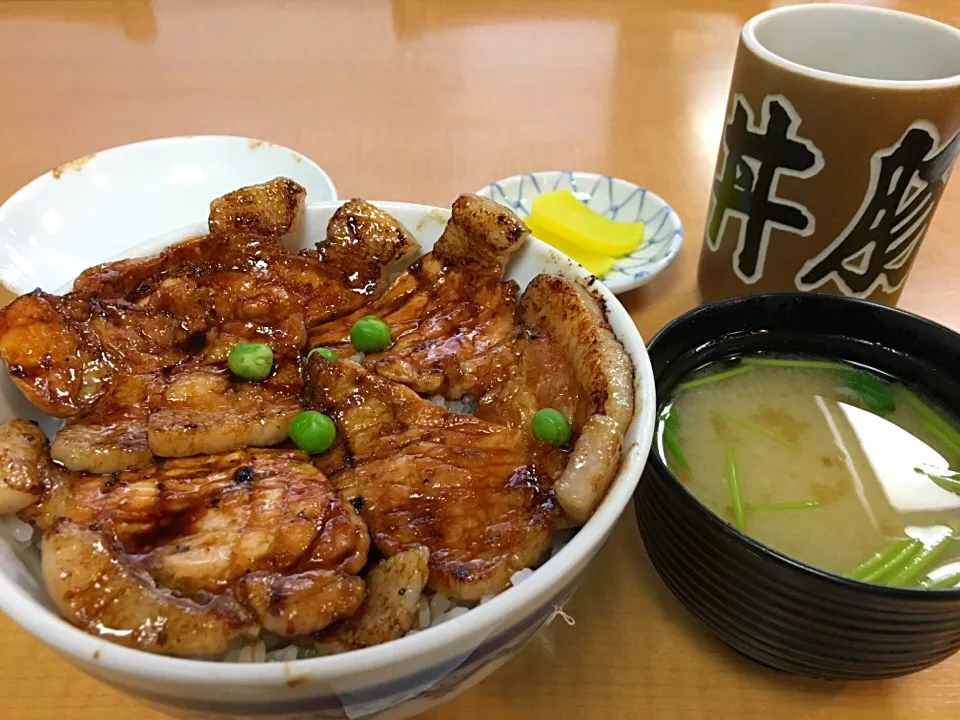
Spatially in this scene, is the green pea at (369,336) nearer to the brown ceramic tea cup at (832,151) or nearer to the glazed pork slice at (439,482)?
the glazed pork slice at (439,482)

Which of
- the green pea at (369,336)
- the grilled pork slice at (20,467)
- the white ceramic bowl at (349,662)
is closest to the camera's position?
the white ceramic bowl at (349,662)

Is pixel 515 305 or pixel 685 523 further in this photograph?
pixel 515 305

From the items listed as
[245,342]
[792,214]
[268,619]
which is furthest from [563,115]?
[268,619]

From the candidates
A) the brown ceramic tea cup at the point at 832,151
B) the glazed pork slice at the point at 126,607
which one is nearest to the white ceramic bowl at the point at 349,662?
the glazed pork slice at the point at 126,607

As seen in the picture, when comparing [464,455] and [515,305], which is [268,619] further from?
[515,305]

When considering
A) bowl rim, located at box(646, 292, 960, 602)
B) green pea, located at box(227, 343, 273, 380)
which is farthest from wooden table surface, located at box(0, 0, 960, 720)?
green pea, located at box(227, 343, 273, 380)

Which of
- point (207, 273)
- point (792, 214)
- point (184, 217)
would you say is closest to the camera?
point (207, 273)
